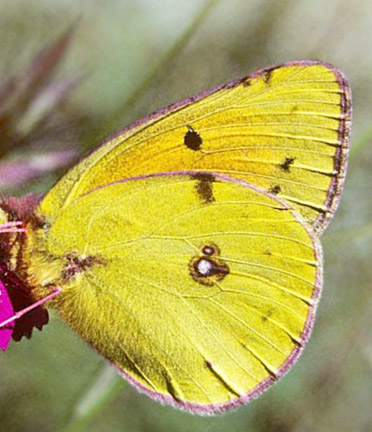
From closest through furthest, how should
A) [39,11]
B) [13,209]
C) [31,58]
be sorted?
1. [13,209]
2. [31,58]
3. [39,11]

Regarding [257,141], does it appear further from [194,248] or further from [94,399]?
[94,399]

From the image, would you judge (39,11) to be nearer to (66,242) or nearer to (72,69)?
(72,69)

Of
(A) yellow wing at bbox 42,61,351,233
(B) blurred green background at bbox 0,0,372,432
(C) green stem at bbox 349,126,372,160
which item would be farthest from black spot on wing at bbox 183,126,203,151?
(C) green stem at bbox 349,126,372,160

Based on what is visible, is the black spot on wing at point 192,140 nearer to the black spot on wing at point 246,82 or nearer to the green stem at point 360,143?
the black spot on wing at point 246,82

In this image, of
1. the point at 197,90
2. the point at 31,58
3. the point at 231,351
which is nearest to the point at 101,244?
the point at 231,351

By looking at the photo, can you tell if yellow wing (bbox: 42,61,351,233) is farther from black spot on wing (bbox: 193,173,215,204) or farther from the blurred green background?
the blurred green background

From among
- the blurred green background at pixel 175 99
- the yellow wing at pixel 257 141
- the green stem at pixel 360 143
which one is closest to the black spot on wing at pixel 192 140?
the yellow wing at pixel 257 141

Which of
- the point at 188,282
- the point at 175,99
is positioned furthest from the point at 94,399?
the point at 175,99
